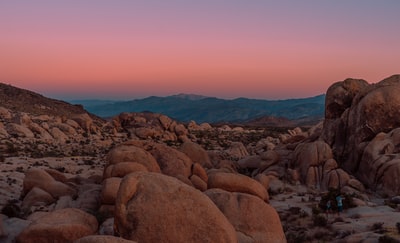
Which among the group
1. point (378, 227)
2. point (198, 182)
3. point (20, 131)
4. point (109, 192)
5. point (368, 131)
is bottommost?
point (378, 227)

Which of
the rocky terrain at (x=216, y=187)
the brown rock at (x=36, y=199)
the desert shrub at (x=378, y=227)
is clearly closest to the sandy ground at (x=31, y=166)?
the rocky terrain at (x=216, y=187)

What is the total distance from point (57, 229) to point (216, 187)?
9.54m

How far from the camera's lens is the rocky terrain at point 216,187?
42.3 ft

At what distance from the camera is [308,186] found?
30.8m

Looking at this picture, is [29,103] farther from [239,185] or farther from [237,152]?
[239,185]

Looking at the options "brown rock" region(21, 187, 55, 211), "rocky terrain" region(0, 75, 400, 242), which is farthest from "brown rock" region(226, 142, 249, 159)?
"brown rock" region(21, 187, 55, 211)

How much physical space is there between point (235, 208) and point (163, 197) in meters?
4.96

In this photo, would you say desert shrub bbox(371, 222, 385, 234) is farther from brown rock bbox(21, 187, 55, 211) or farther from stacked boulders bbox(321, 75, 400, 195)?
brown rock bbox(21, 187, 55, 211)

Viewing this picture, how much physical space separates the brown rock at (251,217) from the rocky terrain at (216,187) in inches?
1.8

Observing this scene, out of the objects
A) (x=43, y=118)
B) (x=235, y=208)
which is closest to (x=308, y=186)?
(x=235, y=208)

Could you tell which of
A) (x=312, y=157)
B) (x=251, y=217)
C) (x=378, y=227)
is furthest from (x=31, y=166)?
(x=378, y=227)

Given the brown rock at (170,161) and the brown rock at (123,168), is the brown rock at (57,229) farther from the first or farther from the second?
the brown rock at (170,161)

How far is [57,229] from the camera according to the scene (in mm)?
15406

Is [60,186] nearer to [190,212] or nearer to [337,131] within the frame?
[190,212]
